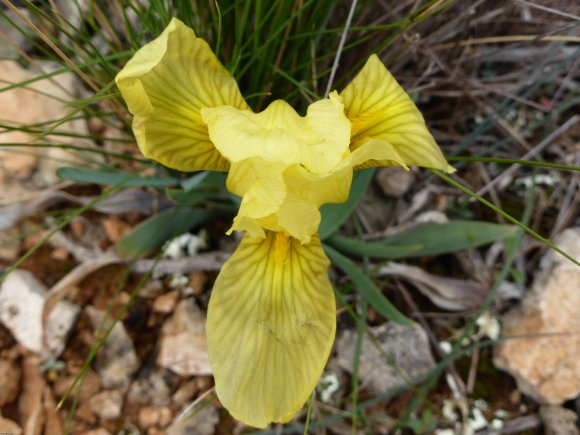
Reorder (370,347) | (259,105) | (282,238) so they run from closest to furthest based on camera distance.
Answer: (282,238)
(259,105)
(370,347)

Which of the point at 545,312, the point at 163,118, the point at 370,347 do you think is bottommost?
the point at 545,312

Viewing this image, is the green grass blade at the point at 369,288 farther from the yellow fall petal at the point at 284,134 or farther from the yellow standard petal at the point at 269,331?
the yellow fall petal at the point at 284,134

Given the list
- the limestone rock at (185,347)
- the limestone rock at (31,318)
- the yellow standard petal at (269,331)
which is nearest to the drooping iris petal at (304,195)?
the yellow standard petal at (269,331)

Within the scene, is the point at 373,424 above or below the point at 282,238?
below

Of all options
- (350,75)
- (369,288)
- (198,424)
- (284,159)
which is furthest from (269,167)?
(198,424)

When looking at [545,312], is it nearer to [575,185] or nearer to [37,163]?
[575,185]

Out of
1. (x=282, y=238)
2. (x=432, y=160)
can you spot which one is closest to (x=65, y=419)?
(x=282, y=238)

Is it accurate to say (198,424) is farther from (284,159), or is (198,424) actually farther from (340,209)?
(284,159)

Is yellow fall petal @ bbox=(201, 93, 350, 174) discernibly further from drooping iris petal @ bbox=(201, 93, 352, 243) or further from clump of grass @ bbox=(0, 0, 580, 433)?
clump of grass @ bbox=(0, 0, 580, 433)
